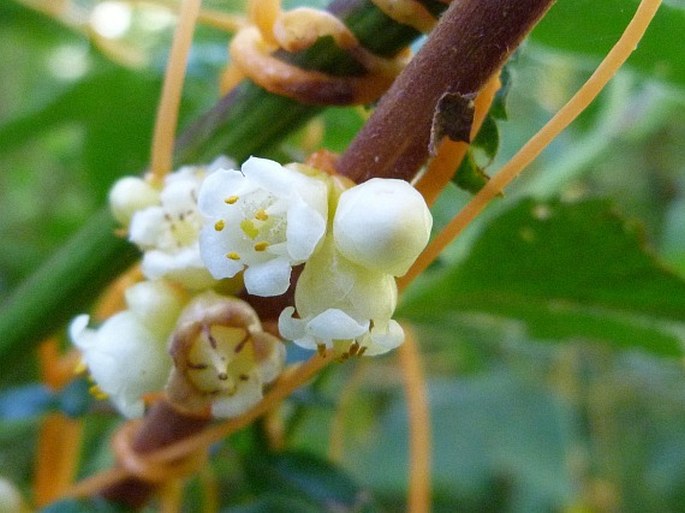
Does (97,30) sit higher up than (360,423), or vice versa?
(97,30)

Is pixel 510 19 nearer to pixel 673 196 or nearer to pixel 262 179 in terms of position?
pixel 262 179

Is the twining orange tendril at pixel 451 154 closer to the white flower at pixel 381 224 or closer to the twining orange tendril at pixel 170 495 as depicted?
the white flower at pixel 381 224

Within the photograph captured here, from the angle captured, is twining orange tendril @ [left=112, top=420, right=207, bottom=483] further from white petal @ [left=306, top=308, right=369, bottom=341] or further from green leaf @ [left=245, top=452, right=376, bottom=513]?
white petal @ [left=306, top=308, right=369, bottom=341]

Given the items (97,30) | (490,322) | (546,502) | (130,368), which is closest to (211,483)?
(130,368)

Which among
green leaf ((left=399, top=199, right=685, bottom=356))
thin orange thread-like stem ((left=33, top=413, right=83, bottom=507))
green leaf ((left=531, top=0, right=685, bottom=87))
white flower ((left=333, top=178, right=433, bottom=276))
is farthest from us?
thin orange thread-like stem ((left=33, top=413, right=83, bottom=507))

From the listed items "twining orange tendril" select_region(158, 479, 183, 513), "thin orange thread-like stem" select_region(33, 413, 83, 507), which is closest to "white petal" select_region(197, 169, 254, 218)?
"twining orange tendril" select_region(158, 479, 183, 513)

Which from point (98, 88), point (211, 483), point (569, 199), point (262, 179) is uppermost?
point (262, 179)

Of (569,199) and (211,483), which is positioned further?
(211,483)

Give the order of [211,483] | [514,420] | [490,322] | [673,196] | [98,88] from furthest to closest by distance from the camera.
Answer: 1. [673,196]
2. [514,420]
3. [490,322]
4. [98,88]
5. [211,483]

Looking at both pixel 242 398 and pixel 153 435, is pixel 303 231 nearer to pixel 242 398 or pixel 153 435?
pixel 242 398
